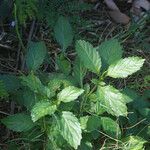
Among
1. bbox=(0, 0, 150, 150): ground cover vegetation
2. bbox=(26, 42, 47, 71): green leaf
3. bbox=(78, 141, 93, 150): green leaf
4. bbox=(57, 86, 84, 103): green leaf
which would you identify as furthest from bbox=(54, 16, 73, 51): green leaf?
bbox=(78, 141, 93, 150): green leaf

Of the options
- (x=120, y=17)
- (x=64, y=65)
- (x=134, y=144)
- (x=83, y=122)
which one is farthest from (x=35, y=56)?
(x=120, y=17)

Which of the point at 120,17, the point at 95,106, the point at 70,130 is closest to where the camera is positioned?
the point at 70,130

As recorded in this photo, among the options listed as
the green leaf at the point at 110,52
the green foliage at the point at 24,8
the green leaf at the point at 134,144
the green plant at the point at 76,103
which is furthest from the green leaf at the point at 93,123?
the green foliage at the point at 24,8

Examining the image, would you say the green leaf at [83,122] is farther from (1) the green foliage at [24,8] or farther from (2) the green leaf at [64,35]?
(1) the green foliage at [24,8]

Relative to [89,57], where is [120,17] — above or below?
below

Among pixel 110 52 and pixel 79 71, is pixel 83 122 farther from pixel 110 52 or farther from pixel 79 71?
pixel 110 52

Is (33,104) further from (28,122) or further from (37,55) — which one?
(37,55)
